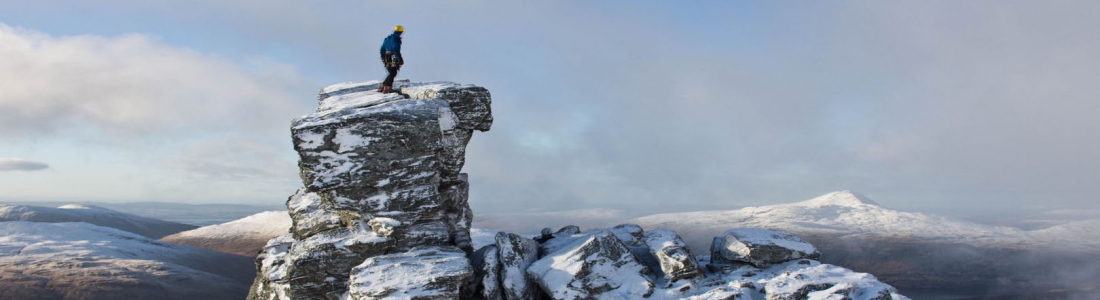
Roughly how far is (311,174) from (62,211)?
22271cm

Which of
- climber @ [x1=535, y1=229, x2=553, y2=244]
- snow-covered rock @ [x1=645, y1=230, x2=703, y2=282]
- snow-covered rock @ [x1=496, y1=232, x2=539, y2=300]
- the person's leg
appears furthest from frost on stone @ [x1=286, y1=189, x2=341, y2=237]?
snow-covered rock @ [x1=645, y1=230, x2=703, y2=282]

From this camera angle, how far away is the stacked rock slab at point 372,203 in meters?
19.0

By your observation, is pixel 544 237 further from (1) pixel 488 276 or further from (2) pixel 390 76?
(2) pixel 390 76

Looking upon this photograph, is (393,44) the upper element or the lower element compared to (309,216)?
upper

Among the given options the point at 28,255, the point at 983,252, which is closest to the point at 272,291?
the point at 28,255

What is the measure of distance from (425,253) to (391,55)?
32.3 feet

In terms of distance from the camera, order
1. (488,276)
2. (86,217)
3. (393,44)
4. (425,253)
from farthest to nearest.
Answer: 1. (86,217)
2. (393,44)
3. (488,276)
4. (425,253)

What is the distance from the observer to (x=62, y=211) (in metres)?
175

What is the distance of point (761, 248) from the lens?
2144cm

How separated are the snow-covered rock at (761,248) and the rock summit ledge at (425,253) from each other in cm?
6

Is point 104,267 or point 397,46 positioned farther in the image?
point 104,267

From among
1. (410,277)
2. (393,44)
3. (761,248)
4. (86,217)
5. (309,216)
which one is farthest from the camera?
(86,217)

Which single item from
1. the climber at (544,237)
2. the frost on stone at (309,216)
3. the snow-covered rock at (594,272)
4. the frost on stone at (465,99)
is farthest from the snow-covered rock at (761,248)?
the frost on stone at (309,216)

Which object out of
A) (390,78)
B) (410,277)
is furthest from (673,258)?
(390,78)
